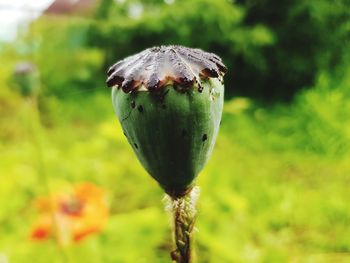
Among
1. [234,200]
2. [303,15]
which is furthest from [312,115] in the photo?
[303,15]

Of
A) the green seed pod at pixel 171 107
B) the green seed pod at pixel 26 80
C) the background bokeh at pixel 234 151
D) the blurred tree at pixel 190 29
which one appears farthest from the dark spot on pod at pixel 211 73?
the blurred tree at pixel 190 29

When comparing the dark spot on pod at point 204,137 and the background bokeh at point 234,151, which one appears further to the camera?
the background bokeh at point 234,151

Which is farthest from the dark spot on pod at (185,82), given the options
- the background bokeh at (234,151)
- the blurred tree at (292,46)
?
the blurred tree at (292,46)

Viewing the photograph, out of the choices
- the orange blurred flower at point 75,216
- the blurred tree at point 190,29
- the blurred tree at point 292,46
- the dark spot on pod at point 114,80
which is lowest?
the dark spot on pod at point 114,80

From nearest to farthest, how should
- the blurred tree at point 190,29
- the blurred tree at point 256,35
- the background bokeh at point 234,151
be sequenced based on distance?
the background bokeh at point 234,151 < the blurred tree at point 256,35 < the blurred tree at point 190,29

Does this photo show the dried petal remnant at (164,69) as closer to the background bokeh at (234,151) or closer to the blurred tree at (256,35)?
the background bokeh at (234,151)

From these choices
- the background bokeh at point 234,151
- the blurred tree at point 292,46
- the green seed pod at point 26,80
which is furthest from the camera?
the blurred tree at point 292,46

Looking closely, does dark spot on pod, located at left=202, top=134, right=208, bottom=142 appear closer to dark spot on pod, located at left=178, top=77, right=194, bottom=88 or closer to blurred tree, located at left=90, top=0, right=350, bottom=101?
dark spot on pod, located at left=178, top=77, right=194, bottom=88

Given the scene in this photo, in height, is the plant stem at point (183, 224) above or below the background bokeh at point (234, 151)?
below
